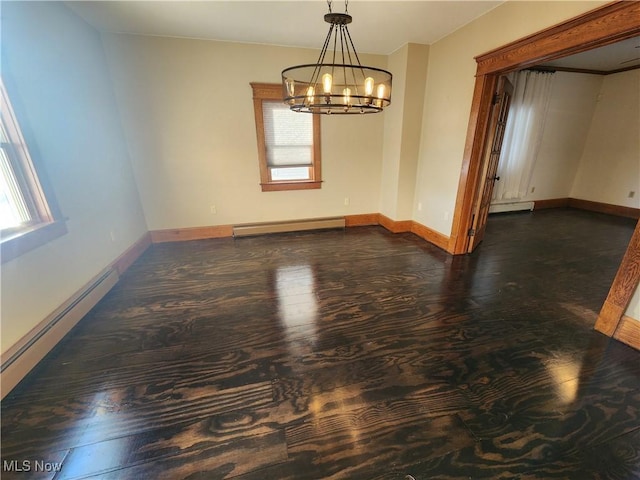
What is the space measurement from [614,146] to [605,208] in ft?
3.91

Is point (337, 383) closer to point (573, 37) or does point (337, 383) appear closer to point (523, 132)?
point (573, 37)

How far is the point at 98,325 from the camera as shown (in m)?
2.24

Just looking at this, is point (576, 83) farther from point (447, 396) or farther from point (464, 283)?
point (447, 396)

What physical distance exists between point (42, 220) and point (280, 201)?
270 cm

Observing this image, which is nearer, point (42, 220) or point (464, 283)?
point (42, 220)

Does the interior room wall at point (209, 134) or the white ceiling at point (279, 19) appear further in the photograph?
the interior room wall at point (209, 134)

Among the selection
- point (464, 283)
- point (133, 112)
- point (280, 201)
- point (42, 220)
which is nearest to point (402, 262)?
point (464, 283)

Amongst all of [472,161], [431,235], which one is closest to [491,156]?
[472,161]

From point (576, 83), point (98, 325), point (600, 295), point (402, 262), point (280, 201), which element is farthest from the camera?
point (576, 83)

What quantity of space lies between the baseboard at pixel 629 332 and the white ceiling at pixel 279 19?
2891 millimetres

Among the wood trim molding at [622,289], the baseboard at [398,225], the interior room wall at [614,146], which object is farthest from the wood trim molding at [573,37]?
the interior room wall at [614,146]

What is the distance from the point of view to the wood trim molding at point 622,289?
1820mm

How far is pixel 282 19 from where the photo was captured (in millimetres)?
2805

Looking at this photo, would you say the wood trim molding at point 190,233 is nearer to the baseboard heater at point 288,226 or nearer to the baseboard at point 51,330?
the baseboard heater at point 288,226
